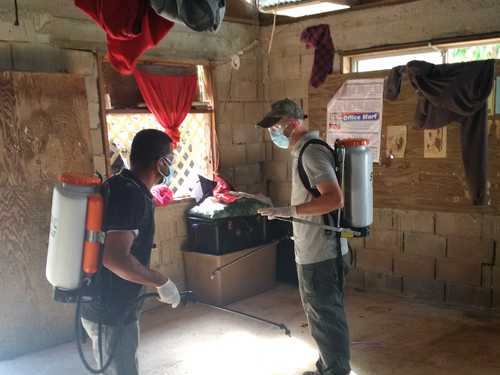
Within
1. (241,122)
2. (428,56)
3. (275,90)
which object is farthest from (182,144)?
(428,56)

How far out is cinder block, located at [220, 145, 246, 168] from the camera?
489 cm

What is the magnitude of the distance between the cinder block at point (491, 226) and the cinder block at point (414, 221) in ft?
1.34

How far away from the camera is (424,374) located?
305 centimetres

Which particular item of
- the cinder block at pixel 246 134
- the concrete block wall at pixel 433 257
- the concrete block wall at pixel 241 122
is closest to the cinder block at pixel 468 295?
the concrete block wall at pixel 433 257

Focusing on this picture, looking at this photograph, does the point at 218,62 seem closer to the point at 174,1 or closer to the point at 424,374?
the point at 174,1

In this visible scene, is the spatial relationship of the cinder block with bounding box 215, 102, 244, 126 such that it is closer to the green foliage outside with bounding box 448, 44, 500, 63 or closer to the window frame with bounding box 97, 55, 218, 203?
the window frame with bounding box 97, 55, 218, 203

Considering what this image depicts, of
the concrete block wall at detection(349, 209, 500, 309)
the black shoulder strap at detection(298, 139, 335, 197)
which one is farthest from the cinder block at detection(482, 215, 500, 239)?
the black shoulder strap at detection(298, 139, 335, 197)

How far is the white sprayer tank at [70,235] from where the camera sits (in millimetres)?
1909

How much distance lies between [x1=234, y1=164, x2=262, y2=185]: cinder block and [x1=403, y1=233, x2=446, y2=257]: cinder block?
63.1 inches

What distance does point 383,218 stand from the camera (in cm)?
448

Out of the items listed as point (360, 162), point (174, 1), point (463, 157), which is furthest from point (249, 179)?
point (174, 1)

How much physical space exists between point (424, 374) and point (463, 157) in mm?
1657

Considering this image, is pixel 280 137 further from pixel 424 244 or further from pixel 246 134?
pixel 246 134

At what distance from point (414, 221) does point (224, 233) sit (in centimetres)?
160
